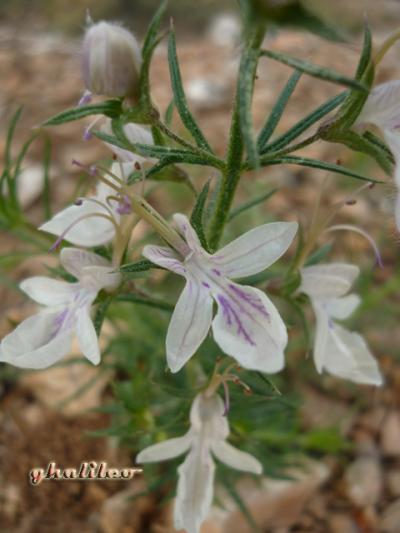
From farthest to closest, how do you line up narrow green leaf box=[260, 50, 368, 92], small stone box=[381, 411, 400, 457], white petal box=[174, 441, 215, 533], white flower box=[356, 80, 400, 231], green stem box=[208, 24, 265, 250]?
1. small stone box=[381, 411, 400, 457]
2. white petal box=[174, 441, 215, 533]
3. white flower box=[356, 80, 400, 231]
4. green stem box=[208, 24, 265, 250]
5. narrow green leaf box=[260, 50, 368, 92]

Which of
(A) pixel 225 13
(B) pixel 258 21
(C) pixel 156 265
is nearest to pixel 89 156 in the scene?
(C) pixel 156 265

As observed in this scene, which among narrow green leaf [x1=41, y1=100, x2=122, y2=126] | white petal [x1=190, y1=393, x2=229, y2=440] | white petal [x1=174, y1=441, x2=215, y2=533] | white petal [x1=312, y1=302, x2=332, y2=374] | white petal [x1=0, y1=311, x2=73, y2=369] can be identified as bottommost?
white petal [x1=174, y1=441, x2=215, y2=533]

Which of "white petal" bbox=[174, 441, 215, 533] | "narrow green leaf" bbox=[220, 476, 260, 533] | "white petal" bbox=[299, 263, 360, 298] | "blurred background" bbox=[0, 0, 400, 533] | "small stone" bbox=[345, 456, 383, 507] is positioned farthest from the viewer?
"small stone" bbox=[345, 456, 383, 507]

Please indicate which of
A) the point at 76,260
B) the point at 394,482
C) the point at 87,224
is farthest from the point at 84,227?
the point at 394,482

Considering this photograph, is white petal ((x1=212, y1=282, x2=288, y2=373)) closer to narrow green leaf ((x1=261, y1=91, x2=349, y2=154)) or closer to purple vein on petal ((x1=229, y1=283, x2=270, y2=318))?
purple vein on petal ((x1=229, y1=283, x2=270, y2=318))

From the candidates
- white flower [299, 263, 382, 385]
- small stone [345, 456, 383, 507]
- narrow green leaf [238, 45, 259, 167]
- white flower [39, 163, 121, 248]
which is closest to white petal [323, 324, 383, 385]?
white flower [299, 263, 382, 385]

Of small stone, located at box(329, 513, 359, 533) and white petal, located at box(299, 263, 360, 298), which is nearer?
white petal, located at box(299, 263, 360, 298)
